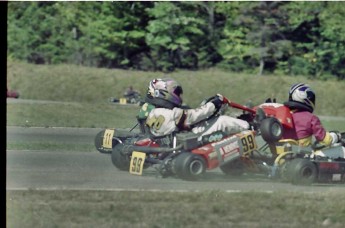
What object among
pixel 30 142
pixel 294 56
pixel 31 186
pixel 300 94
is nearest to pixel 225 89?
pixel 294 56

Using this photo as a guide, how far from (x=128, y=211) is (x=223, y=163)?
110 inches

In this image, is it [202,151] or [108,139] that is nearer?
[202,151]

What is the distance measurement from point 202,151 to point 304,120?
1.55 metres

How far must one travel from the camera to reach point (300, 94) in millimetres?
11305

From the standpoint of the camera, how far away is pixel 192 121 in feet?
36.3

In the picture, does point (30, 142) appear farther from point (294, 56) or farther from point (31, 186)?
point (294, 56)

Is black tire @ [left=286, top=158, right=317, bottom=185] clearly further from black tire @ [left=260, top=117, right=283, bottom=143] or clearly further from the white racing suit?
the white racing suit

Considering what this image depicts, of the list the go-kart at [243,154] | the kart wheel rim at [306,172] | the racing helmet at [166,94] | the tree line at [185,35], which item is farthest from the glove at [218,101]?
the tree line at [185,35]

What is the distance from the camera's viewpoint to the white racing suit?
36.2 ft

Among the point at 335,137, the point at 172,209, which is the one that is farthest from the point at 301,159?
the point at 172,209

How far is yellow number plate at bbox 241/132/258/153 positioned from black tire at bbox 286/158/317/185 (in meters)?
0.52

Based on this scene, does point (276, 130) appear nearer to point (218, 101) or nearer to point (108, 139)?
point (218, 101)

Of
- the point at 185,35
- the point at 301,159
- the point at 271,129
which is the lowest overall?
the point at 301,159

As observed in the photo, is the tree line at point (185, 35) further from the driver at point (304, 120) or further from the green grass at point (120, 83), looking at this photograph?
the driver at point (304, 120)
